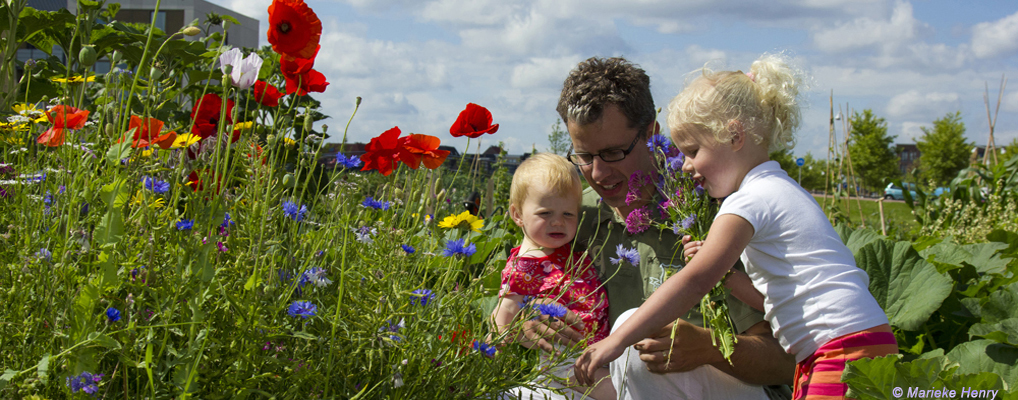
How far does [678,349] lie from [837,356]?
384 mm

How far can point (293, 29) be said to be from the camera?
105 centimetres

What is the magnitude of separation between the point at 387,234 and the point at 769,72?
1.27m

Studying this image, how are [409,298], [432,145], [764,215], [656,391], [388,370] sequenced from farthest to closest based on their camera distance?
[656,391] < [764,215] < [432,145] < [409,298] < [388,370]

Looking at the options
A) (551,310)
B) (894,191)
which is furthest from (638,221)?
(894,191)

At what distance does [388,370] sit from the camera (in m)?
0.99

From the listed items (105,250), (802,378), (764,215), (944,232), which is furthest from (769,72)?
(944,232)

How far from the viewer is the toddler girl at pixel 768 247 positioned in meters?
1.50

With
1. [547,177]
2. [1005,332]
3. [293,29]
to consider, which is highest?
[293,29]

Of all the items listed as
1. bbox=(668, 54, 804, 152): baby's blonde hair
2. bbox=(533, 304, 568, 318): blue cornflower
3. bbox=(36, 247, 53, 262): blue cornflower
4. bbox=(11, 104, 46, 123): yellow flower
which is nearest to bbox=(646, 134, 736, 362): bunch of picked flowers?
bbox=(668, 54, 804, 152): baby's blonde hair

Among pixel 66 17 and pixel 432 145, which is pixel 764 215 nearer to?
pixel 432 145

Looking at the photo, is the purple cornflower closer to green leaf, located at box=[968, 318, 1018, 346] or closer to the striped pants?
the striped pants

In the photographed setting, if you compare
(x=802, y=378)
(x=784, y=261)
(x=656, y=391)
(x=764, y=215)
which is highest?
(x=764, y=215)

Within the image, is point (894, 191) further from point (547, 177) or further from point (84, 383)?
point (84, 383)

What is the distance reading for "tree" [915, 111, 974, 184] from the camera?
2350cm
